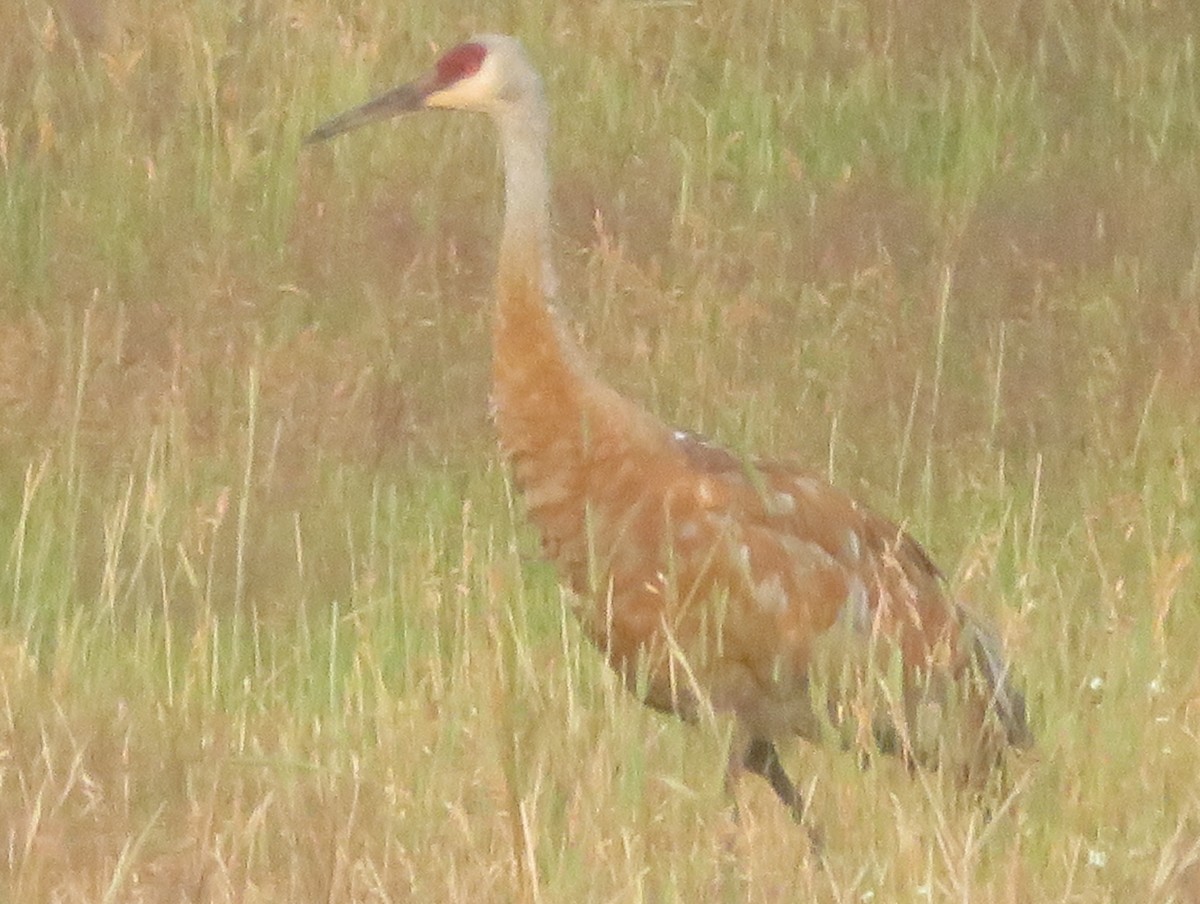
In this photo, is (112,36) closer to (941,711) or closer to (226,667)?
(226,667)

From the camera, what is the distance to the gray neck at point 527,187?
486 cm

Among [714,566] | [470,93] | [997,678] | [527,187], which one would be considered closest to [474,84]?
[470,93]

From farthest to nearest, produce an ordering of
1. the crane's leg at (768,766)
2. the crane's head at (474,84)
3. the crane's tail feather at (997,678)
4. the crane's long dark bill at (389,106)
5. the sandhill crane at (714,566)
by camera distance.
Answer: the crane's long dark bill at (389,106), the crane's head at (474,84), the crane's leg at (768,766), the sandhill crane at (714,566), the crane's tail feather at (997,678)

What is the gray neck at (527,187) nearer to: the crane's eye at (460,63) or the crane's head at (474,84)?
the crane's head at (474,84)

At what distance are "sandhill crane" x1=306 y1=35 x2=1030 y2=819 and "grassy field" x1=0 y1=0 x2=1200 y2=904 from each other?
0.12 meters

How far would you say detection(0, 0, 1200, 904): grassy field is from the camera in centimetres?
395

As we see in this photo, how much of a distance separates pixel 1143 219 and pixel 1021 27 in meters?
0.98

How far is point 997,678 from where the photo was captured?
461 cm

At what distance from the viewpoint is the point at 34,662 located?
14.7 ft

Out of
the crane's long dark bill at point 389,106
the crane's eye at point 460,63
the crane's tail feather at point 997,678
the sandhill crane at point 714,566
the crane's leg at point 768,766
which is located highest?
the crane's eye at point 460,63

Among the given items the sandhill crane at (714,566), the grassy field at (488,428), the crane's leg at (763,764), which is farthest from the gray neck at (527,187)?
the crane's leg at (763,764)

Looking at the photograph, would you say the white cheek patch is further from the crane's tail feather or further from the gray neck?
the crane's tail feather

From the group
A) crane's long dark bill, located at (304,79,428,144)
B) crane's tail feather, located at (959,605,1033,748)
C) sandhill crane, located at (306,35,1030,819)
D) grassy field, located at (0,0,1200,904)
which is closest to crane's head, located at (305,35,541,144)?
crane's long dark bill, located at (304,79,428,144)

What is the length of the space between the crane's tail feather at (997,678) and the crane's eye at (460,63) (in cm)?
135
